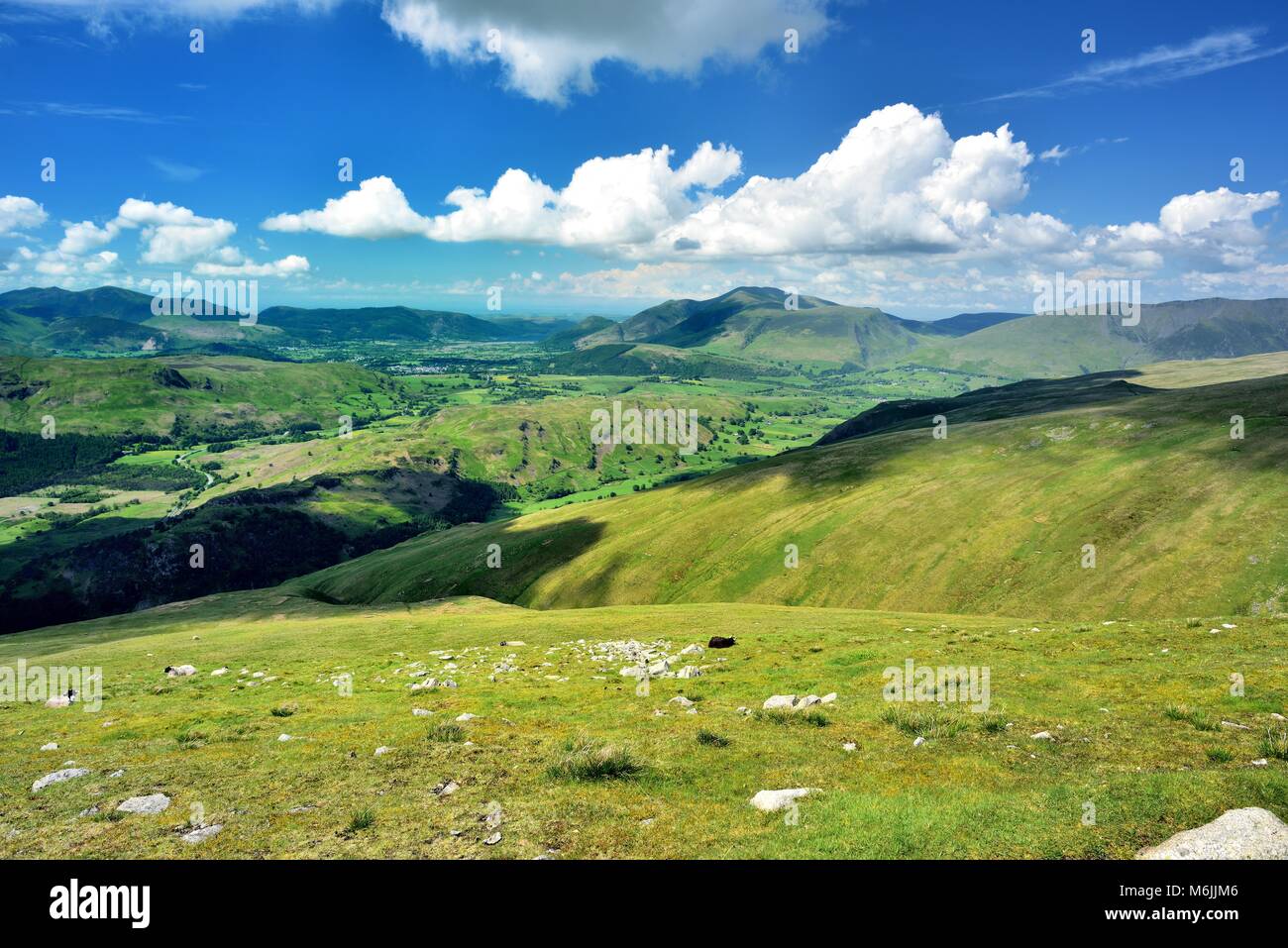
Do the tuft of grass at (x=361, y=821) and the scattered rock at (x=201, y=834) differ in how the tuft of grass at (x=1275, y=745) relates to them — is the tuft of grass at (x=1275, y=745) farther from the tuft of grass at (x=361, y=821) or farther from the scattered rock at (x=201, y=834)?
the scattered rock at (x=201, y=834)

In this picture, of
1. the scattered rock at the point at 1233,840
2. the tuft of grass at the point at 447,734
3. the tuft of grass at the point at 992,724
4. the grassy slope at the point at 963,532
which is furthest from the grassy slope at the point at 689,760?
the grassy slope at the point at 963,532

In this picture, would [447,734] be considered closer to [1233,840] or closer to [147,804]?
[147,804]

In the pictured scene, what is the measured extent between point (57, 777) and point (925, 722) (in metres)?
29.0

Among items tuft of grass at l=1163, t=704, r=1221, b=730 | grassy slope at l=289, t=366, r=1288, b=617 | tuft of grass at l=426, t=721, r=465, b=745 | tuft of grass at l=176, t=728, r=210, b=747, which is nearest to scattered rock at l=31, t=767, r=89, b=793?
tuft of grass at l=176, t=728, r=210, b=747

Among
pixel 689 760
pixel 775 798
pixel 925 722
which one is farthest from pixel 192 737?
pixel 925 722

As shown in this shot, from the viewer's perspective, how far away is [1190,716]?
65.8ft

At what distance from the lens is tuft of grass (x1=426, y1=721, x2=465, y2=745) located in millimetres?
21166

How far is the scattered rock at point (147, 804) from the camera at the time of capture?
51.9 feet

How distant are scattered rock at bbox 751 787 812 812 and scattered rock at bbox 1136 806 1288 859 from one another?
7.13 metres

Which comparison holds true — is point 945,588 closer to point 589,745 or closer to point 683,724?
Answer: point 683,724

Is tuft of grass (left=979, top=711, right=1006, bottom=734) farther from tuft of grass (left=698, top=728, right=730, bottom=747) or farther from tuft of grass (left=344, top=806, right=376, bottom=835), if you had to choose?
tuft of grass (left=344, top=806, right=376, bottom=835)

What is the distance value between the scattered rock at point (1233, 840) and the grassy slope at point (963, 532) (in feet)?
207
